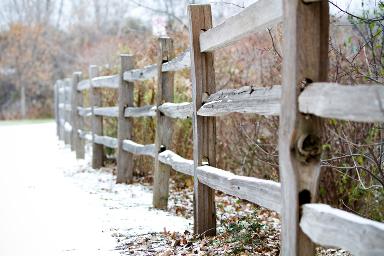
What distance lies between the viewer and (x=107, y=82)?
9.07m

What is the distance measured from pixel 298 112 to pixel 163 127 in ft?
11.9

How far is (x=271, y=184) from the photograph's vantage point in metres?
3.25

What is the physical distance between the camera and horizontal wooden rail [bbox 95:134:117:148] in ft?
28.3

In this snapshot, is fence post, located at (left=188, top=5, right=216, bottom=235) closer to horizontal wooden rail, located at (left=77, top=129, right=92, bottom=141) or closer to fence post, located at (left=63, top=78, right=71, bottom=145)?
horizontal wooden rail, located at (left=77, top=129, right=92, bottom=141)

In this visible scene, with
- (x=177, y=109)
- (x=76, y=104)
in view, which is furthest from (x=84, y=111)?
(x=177, y=109)

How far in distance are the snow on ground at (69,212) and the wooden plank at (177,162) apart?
1.65 feet

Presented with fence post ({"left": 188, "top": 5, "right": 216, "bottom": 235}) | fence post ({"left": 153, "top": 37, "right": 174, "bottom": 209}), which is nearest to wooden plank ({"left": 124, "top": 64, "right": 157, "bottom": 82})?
fence post ({"left": 153, "top": 37, "right": 174, "bottom": 209})

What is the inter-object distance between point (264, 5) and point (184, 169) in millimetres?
2306

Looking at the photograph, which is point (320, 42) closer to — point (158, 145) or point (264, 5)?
point (264, 5)

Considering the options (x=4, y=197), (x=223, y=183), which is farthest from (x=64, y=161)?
(x=223, y=183)

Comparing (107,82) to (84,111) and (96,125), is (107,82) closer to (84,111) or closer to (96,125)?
(96,125)

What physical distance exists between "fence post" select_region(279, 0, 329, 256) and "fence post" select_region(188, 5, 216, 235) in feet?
6.15

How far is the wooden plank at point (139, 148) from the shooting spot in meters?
6.78

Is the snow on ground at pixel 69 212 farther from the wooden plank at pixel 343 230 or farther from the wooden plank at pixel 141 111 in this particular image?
the wooden plank at pixel 343 230
